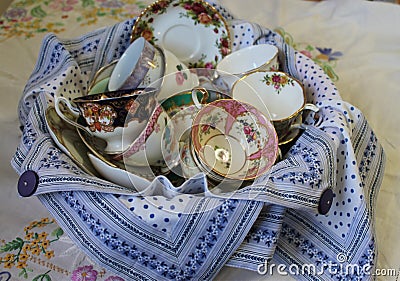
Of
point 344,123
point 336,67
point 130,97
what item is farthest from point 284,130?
point 336,67

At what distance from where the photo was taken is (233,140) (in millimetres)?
667

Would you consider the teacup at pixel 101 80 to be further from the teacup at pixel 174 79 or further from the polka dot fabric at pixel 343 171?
the polka dot fabric at pixel 343 171

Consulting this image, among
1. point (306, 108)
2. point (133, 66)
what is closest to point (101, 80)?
point (133, 66)

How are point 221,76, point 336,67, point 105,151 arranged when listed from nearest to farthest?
1. point 105,151
2. point 221,76
3. point 336,67

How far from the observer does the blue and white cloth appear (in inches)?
20.6

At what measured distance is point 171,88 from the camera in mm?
690

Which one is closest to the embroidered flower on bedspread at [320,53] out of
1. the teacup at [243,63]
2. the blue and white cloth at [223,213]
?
the teacup at [243,63]

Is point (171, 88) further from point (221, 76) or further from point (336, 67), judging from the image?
point (336, 67)

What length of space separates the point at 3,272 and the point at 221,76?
394mm

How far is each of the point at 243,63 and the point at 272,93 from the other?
8cm

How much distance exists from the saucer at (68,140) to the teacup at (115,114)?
0.05ft

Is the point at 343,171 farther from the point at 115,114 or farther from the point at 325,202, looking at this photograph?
the point at 115,114

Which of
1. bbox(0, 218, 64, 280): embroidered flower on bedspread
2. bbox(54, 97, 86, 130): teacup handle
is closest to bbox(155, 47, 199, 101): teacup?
bbox(54, 97, 86, 130): teacup handle

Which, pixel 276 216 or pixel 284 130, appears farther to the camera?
pixel 284 130
